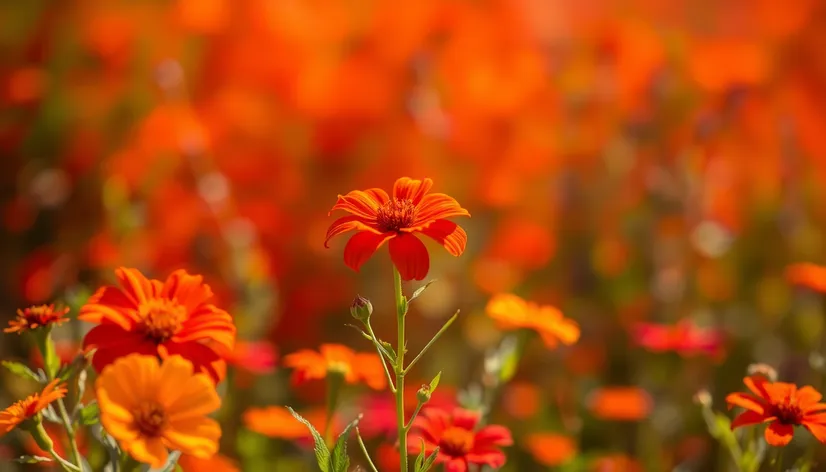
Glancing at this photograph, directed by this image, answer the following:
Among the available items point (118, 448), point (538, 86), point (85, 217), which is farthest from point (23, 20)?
point (118, 448)

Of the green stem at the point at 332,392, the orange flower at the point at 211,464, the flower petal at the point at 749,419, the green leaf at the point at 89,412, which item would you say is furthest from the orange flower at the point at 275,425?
the flower petal at the point at 749,419

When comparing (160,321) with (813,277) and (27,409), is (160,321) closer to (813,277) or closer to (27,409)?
(27,409)

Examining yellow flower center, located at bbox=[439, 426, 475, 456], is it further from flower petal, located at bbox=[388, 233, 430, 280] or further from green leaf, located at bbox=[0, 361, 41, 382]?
green leaf, located at bbox=[0, 361, 41, 382]

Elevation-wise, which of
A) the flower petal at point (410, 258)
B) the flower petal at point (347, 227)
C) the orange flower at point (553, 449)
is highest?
the flower petal at point (347, 227)

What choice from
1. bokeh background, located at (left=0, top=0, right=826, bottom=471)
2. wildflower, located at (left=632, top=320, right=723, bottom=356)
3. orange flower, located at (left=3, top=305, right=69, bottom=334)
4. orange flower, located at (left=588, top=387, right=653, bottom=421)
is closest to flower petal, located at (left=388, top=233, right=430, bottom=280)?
orange flower, located at (left=3, top=305, right=69, bottom=334)

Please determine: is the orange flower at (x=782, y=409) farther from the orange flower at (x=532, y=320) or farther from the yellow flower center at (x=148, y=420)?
the yellow flower center at (x=148, y=420)

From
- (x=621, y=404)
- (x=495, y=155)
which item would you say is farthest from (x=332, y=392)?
(x=495, y=155)

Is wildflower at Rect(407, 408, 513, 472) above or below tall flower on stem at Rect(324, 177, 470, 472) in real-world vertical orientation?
Answer: below
